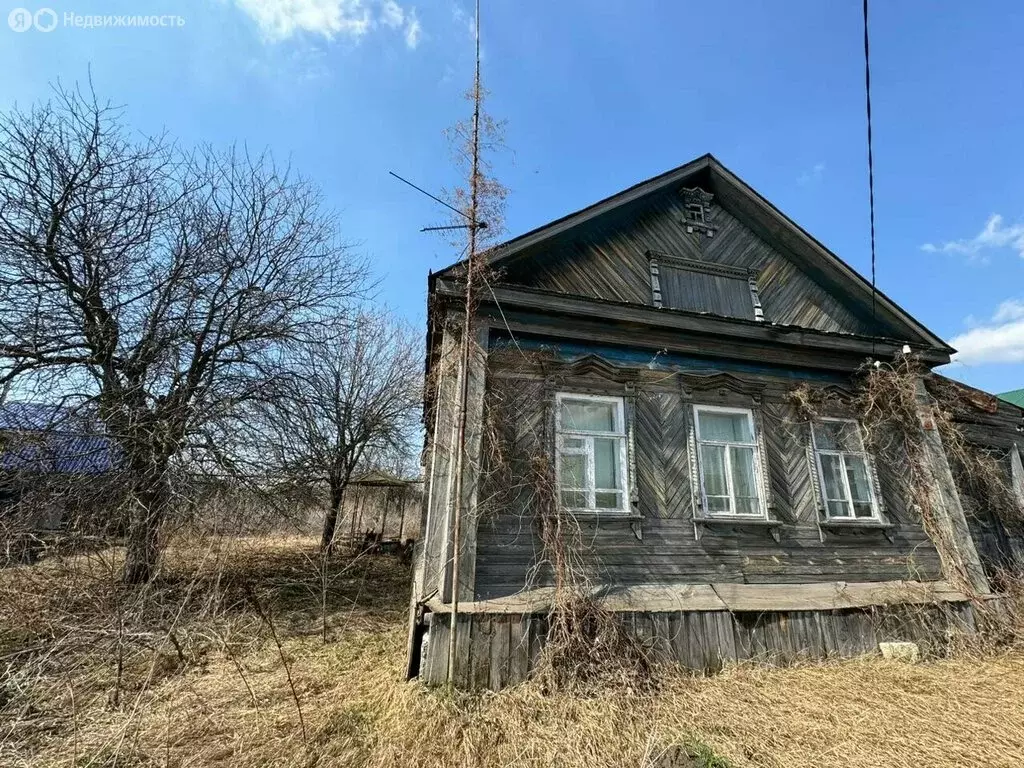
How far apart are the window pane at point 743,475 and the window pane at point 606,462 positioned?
74.6 inches

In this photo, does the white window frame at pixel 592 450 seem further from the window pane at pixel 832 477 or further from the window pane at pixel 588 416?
the window pane at pixel 832 477

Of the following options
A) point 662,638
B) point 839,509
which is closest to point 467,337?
point 662,638

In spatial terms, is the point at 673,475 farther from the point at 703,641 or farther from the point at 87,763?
the point at 87,763

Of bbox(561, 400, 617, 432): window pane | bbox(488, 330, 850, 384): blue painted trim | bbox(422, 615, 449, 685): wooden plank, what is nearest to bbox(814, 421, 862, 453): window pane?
bbox(488, 330, 850, 384): blue painted trim

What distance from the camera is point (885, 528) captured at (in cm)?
713

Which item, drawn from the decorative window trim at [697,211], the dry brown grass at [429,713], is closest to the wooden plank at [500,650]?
the dry brown grass at [429,713]

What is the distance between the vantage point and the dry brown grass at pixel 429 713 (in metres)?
3.64

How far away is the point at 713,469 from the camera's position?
22.7 ft

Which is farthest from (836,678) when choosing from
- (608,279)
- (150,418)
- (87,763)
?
(150,418)

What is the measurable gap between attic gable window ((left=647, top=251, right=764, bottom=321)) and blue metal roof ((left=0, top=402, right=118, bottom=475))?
9066 millimetres

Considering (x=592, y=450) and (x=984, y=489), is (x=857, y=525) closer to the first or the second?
(x=592, y=450)

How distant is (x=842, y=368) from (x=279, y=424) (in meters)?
10.3

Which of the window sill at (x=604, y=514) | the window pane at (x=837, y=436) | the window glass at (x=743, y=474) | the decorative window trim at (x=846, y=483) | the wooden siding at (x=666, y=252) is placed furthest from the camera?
the window pane at (x=837, y=436)

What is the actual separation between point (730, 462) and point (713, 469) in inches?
13.4
